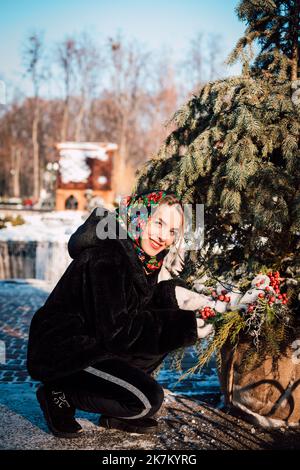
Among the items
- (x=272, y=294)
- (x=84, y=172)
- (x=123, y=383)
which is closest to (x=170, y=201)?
(x=272, y=294)

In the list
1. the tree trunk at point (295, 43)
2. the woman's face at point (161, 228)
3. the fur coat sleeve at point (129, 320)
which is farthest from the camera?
the tree trunk at point (295, 43)

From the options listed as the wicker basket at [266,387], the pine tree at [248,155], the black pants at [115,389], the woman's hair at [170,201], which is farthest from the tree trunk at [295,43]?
the black pants at [115,389]

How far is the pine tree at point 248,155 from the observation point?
10.0ft

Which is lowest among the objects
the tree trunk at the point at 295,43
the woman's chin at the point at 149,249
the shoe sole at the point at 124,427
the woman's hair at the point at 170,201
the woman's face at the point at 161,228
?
the shoe sole at the point at 124,427

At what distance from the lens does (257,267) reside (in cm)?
338

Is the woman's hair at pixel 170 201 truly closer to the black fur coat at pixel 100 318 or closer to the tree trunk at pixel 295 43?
the black fur coat at pixel 100 318

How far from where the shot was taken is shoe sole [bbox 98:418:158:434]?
3.02 meters

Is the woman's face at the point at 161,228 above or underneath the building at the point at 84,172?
underneath

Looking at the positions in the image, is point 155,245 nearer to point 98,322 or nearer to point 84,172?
point 98,322

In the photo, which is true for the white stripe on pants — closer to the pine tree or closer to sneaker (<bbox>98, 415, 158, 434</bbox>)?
sneaker (<bbox>98, 415, 158, 434</bbox>)

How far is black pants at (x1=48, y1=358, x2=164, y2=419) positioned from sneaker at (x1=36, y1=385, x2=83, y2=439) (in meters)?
0.16

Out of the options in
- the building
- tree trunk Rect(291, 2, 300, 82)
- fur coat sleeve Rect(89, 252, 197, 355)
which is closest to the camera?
fur coat sleeve Rect(89, 252, 197, 355)

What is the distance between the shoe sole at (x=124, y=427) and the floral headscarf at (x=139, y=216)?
0.99 m

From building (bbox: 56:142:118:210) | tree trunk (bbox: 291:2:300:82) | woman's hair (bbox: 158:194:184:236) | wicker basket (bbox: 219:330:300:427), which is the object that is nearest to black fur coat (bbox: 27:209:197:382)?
woman's hair (bbox: 158:194:184:236)
